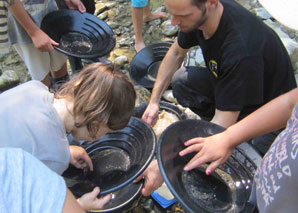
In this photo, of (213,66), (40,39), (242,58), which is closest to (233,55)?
(242,58)

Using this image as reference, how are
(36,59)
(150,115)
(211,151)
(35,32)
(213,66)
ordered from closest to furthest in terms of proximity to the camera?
(211,151), (213,66), (150,115), (35,32), (36,59)

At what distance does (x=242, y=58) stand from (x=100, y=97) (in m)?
0.69

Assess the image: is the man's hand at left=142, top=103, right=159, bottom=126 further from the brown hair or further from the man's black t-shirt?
the brown hair

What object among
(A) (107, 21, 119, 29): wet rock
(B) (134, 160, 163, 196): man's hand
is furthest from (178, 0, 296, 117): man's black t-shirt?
(A) (107, 21, 119, 29): wet rock

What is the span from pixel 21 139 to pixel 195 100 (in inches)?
47.9

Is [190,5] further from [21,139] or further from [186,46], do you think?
[21,139]

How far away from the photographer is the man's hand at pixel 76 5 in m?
2.32

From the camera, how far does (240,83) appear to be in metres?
1.36

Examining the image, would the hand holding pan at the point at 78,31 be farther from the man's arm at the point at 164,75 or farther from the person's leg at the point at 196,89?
the person's leg at the point at 196,89

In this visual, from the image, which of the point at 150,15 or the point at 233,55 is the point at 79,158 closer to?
the point at 233,55

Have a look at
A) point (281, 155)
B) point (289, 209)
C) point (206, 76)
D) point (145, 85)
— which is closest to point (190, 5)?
point (206, 76)

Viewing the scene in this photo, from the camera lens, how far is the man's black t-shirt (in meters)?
1.34

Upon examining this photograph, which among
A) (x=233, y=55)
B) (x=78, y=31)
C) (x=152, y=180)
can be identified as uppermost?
(x=233, y=55)

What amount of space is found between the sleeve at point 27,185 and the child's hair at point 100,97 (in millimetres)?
578
